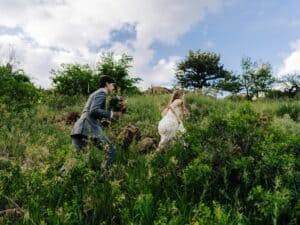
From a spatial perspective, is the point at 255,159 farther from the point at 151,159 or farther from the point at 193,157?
the point at 151,159

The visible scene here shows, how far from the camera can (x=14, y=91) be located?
563 inches

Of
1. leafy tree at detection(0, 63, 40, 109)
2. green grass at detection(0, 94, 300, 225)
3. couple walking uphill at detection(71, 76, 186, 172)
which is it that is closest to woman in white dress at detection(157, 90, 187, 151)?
couple walking uphill at detection(71, 76, 186, 172)

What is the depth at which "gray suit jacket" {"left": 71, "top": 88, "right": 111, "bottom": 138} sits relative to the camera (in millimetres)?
7227

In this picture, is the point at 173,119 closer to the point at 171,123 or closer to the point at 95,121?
the point at 171,123

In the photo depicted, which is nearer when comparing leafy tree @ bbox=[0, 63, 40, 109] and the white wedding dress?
the white wedding dress

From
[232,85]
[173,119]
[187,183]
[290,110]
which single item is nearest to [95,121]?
[187,183]

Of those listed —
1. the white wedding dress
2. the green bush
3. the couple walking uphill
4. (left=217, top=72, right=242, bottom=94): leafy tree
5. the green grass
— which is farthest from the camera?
(left=217, top=72, right=242, bottom=94): leafy tree

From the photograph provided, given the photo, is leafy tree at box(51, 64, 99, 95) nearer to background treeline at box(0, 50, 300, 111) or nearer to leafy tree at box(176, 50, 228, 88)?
background treeline at box(0, 50, 300, 111)

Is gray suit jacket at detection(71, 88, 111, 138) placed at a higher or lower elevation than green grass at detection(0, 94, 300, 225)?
higher

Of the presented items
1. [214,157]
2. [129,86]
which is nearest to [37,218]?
[214,157]

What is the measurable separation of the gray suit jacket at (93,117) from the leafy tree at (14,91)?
23.2 ft

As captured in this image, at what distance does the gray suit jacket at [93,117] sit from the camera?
23.7 ft

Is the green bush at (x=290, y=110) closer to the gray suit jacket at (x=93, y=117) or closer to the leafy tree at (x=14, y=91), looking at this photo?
the leafy tree at (x=14, y=91)

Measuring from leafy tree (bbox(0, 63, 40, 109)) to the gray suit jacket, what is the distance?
7.06 m
